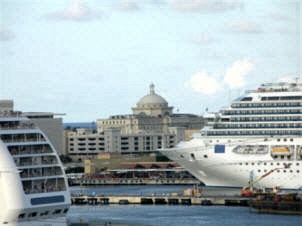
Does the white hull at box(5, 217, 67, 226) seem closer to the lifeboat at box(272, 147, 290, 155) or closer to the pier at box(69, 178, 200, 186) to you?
the lifeboat at box(272, 147, 290, 155)

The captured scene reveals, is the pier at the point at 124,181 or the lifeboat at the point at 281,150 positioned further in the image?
the pier at the point at 124,181

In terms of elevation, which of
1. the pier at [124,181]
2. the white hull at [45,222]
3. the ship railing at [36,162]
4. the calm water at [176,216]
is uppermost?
the pier at [124,181]

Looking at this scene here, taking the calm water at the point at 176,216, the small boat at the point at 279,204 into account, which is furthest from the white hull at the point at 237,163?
the small boat at the point at 279,204

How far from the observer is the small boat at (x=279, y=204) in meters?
89.1

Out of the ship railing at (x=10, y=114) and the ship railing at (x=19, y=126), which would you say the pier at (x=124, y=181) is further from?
the ship railing at (x=19, y=126)

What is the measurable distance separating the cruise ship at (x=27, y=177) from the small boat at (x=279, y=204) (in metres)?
32.4

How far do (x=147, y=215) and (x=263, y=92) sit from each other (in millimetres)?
25648

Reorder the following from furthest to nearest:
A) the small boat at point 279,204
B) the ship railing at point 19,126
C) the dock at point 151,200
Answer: the dock at point 151,200 → the small boat at point 279,204 → the ship railing at point 19,126

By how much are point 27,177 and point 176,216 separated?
101 feet

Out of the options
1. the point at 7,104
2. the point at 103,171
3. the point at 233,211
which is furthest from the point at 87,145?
the point at 7,104

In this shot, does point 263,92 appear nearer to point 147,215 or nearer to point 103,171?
point 147,215

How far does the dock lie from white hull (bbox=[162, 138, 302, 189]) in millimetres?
6299

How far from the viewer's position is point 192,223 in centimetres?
8125

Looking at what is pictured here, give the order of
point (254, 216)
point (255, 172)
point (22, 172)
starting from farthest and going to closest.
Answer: point (255, 172), point (254, 216), point (22, 172)
